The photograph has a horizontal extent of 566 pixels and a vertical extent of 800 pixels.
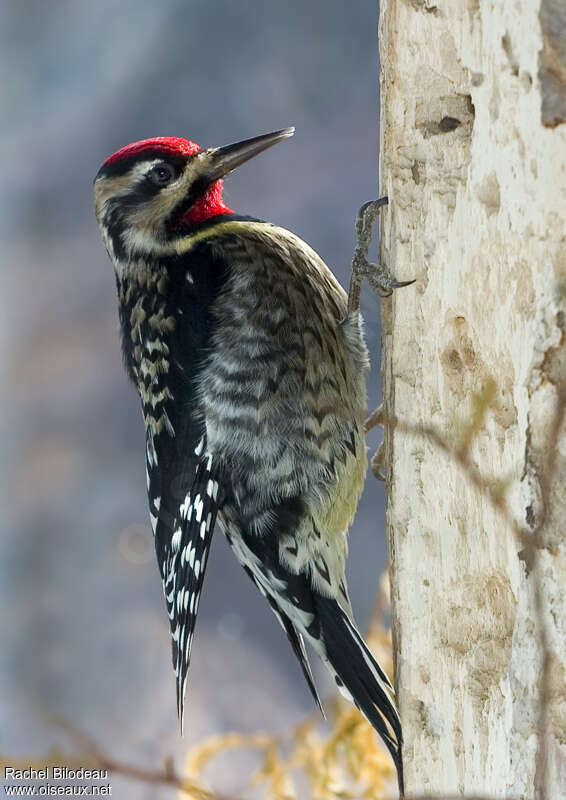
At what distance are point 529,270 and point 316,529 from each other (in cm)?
70

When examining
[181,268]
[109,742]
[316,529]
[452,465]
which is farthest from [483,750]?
[109,742]

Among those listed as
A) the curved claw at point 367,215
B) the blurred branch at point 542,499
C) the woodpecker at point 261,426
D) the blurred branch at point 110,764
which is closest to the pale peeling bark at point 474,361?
the blurred branch at point 542,499

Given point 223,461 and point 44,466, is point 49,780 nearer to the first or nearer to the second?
point 44,466

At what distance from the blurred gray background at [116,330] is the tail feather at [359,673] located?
1304 mm

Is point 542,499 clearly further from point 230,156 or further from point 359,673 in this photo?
point 230,156

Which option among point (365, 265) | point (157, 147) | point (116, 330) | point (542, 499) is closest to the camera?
point (542, 499)

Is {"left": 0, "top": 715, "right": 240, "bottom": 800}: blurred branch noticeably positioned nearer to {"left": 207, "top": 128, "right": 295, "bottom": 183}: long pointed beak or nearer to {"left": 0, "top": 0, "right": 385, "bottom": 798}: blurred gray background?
{"left": 207, "top": 128, "right": 295, "bottom": 183}: long pointed beak

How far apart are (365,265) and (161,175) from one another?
1.69ft

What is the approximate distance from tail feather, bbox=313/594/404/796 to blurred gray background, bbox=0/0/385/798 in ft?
4.28

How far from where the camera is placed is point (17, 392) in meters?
3.36

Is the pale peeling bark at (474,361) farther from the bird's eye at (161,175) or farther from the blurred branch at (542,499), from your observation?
the bird's eye at (161,175)

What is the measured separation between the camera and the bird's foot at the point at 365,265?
140 cm

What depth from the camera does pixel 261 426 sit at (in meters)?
1.63

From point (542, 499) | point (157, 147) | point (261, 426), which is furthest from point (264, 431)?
point (542, 499)
